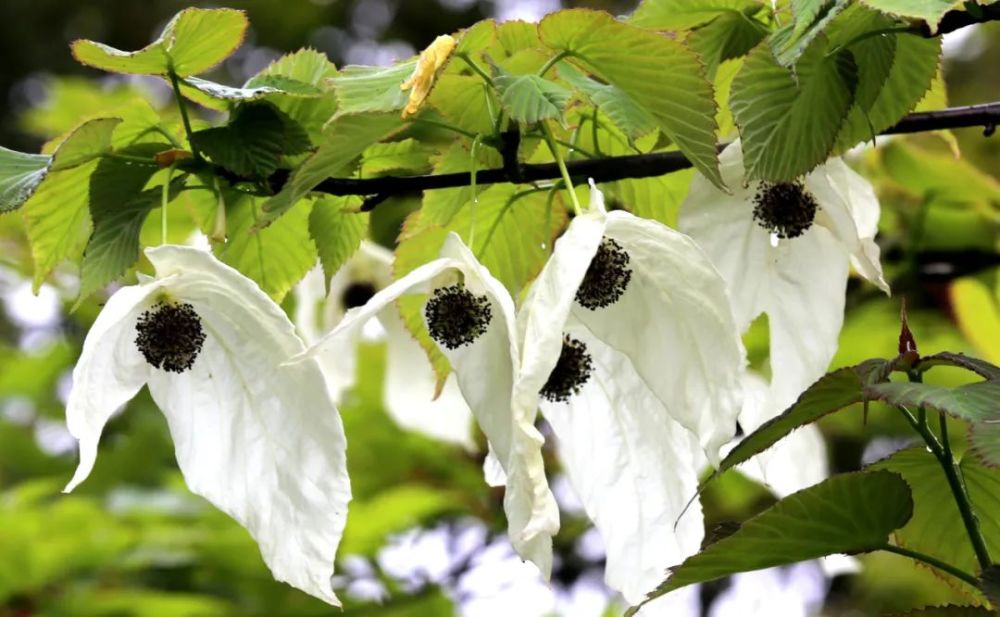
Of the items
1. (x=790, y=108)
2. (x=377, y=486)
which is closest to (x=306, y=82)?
(x=790, y=108)

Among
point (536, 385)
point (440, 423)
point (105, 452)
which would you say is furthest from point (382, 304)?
point (105, 452)

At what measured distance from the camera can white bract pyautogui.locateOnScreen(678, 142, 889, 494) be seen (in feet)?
2.54

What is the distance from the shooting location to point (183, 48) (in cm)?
73

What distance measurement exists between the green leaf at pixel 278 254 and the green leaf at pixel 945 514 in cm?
40

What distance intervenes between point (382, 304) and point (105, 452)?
6.22 feet

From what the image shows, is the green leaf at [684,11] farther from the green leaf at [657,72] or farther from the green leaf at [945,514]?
the green leaf at [945,514]

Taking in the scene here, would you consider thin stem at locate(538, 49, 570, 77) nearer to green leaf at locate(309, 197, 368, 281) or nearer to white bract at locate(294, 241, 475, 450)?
green leaf at locate(309, 197, 368, 281)

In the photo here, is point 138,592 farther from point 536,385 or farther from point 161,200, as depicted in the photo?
point 536,385

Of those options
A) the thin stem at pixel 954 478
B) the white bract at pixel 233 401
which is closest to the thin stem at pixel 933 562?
the thin stem at pixel 954 478

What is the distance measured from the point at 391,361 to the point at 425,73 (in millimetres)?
552

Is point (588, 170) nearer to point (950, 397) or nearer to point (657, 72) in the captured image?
point (657, 72)

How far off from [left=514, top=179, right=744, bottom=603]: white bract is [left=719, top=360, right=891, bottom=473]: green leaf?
0.17 ft

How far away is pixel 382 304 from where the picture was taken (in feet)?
2.05

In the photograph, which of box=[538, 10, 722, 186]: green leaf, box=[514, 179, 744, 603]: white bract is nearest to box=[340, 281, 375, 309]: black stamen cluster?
box=[514, 179, 744, 603]: white bract
